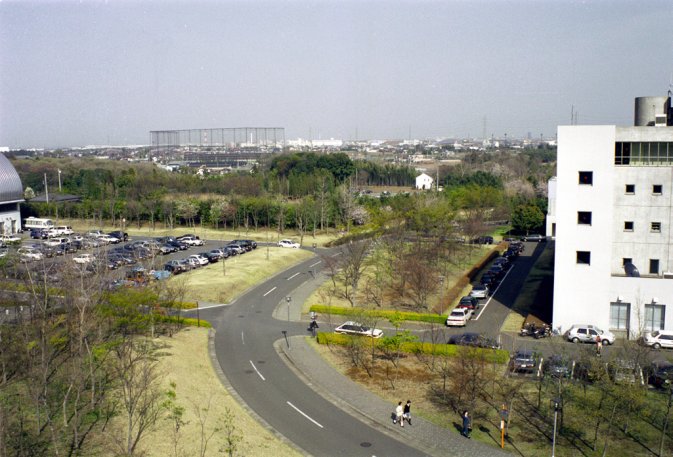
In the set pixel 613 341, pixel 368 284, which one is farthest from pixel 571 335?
pixel 368 284

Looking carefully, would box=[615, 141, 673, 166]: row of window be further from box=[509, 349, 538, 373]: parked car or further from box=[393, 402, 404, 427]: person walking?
box=[393, 402, 404, 427]: person walking

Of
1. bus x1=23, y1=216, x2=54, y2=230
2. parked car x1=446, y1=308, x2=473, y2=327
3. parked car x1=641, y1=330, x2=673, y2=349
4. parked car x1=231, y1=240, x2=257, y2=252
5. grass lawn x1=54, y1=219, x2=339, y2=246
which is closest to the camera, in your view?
parked car x1=641, y1=330, x2=673, y2=349

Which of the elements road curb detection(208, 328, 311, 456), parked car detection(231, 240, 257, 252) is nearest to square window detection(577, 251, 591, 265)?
road curb detection(208, 328, 311, 456)

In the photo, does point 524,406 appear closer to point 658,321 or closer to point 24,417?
point 658,321

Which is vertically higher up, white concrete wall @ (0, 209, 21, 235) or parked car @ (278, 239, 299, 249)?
white concrete wall @ (0, 209, 21, 235)

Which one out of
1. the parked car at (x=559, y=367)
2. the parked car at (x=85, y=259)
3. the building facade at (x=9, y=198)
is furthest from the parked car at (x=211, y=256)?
the parked car at (x=559, y=367)

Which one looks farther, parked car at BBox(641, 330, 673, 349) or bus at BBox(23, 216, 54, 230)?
bus at BBox(23, 216, 54, 230)
